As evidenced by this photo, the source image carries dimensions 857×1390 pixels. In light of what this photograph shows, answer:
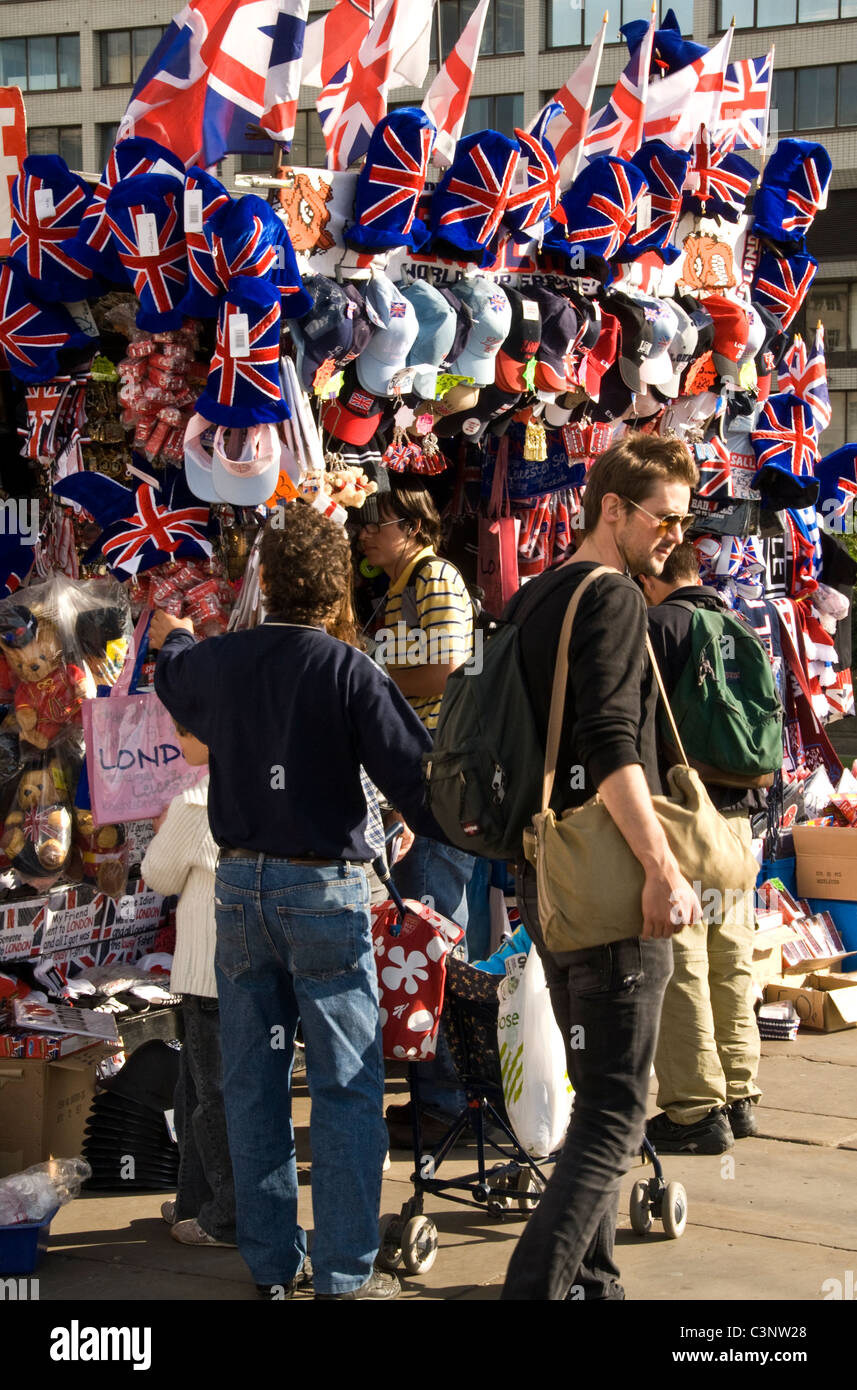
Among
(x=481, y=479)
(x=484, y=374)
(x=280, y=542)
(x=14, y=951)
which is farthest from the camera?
(x=481, y=479)

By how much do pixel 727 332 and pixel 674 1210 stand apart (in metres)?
4.00

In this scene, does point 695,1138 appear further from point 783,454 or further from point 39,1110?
point 783,454

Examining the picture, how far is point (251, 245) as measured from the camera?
448 cm

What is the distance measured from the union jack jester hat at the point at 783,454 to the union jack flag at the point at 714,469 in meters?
0.30

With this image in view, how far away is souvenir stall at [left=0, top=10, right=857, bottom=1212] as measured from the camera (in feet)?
15.4

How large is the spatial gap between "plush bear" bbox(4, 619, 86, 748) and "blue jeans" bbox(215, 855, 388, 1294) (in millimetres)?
1823

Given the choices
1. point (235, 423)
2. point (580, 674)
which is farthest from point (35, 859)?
point (580, 674)

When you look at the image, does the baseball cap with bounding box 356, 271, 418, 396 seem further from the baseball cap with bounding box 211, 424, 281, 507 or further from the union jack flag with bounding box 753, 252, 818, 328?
the union jack flag with bounding box 753, 252, 818, 328

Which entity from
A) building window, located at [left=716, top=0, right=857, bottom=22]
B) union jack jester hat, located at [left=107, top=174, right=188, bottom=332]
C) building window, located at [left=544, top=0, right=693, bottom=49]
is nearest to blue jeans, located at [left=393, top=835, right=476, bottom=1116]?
union jack jester hat, located at [left=107, top=174, right=188, bottom=332]

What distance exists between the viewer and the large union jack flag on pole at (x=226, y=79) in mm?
4891

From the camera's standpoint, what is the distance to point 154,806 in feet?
16.8
